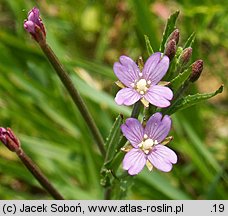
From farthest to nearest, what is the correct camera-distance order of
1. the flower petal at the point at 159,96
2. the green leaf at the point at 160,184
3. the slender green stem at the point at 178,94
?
the green leaf at the point at 160,184 < the slender green stem at the point at 178,94 < the flower petal at the point at 159,96

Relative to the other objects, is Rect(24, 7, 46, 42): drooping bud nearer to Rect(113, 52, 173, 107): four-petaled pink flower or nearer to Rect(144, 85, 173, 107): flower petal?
Rect(113, 52, 173, 107): four-petaled pink flower

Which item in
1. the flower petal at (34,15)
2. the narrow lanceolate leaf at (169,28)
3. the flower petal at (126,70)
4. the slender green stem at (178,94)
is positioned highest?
the narrow lanceolate leaf at (169,28)

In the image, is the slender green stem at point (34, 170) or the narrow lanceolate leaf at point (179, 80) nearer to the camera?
the narrow lanceolate leaf at point (179, 80)

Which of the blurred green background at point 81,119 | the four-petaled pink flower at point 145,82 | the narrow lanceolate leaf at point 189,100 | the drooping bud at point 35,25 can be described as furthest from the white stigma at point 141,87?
the blurred green background at point 81,119

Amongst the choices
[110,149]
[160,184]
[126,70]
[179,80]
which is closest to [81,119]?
[160,184]

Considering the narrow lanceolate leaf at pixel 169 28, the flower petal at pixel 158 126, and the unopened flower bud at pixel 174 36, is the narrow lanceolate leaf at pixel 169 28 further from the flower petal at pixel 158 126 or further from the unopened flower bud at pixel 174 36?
the flower petal at pixel 158 126

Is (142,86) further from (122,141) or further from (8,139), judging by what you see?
(8,139)
